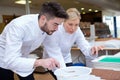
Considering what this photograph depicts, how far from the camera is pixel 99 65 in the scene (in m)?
1.55

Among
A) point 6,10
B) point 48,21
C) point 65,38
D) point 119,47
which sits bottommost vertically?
point 119,47

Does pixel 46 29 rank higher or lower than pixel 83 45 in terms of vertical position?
higher

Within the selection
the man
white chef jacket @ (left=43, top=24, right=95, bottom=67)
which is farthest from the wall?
the man

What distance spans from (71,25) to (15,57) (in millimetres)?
800

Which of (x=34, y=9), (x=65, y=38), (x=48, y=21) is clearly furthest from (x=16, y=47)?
(x=34, y=9)

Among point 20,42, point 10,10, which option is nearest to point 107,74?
point 20,42

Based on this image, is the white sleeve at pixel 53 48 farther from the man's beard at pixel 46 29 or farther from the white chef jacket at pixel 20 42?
the man's beard at pixel 46 29

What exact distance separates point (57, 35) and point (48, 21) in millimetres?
549

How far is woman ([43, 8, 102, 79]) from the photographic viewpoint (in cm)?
173

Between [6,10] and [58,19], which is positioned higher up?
[6,10]

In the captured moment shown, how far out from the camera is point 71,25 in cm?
188

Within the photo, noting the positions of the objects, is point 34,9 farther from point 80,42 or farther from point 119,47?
point 80,42

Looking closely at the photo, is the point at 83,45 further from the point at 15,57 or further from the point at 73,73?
the point at 15,57

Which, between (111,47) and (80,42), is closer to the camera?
(80,42)
